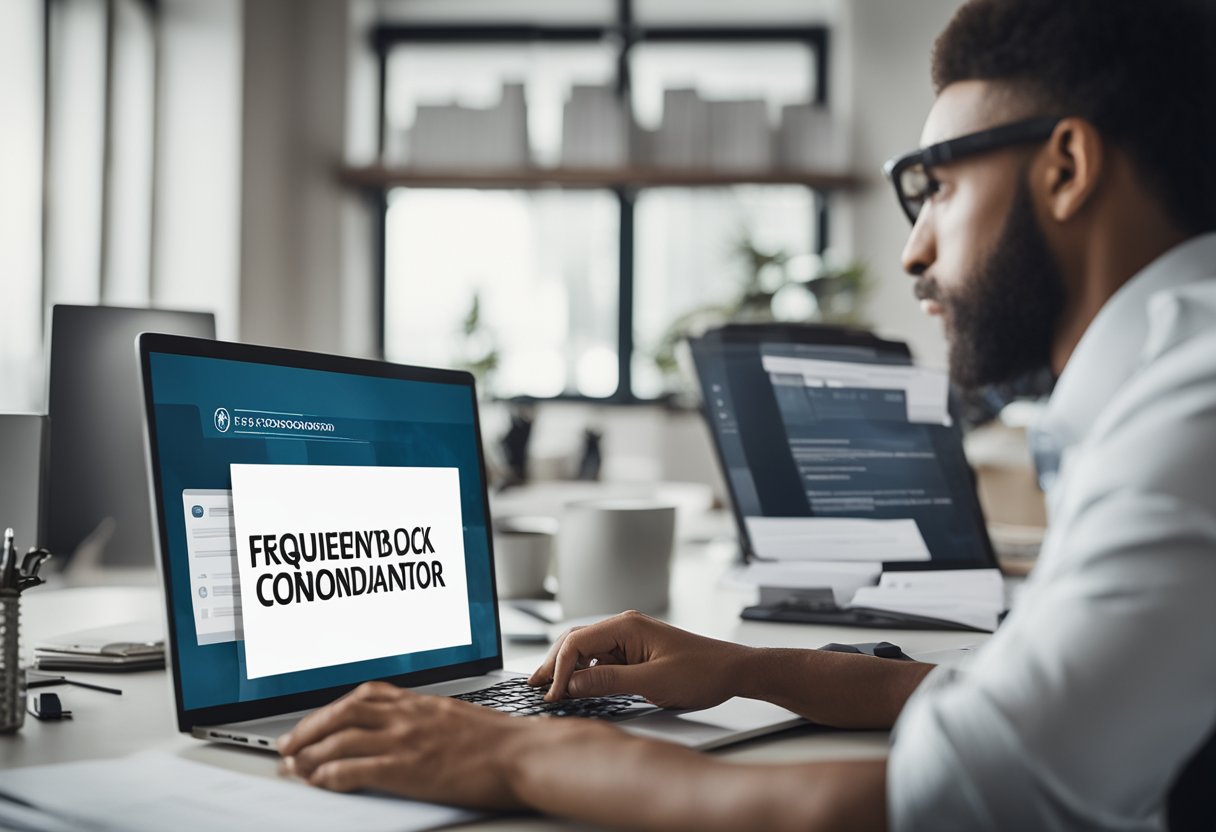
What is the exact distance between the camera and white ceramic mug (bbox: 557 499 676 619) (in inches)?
48.9

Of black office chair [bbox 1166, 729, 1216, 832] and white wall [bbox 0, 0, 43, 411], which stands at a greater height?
white wall [bbox 0, 0, 43, 411]

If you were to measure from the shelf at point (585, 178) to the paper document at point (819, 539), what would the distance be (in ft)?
10.8

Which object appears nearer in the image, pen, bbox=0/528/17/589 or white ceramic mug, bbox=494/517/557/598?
pen, bbox=0/528/17/589

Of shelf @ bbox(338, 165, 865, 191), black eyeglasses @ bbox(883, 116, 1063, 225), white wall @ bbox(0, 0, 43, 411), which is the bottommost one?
black eyeglasses @ bbox(883, 116, 1063, 225)

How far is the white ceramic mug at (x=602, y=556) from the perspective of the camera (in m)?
1.24

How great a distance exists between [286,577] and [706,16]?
4.48 meters

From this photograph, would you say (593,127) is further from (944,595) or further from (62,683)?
(62,683)

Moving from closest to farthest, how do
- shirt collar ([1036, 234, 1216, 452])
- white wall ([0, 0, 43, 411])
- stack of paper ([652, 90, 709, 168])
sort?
shirt collar ([1036, 234, 1216, 452]) → white wall ([0, 0, 43, 411]) → stack of paper ([652, 90, 709, 168])

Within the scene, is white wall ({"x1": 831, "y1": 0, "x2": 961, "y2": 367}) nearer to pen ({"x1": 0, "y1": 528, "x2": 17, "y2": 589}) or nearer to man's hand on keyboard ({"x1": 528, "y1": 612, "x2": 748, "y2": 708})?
man's hand on keyboard ({"x1": 528, "y1": 612, "x2": 748, "y2": 708})

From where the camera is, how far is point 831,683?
30.8 inches

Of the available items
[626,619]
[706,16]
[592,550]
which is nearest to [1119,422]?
[626,619]

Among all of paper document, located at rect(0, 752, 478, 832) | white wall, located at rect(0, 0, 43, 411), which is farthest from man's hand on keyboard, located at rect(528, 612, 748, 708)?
white wall, located at rect(0, 0, 43, 411)

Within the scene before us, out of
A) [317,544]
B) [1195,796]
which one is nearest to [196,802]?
[317,544]

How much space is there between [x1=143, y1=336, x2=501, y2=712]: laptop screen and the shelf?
3612mm
